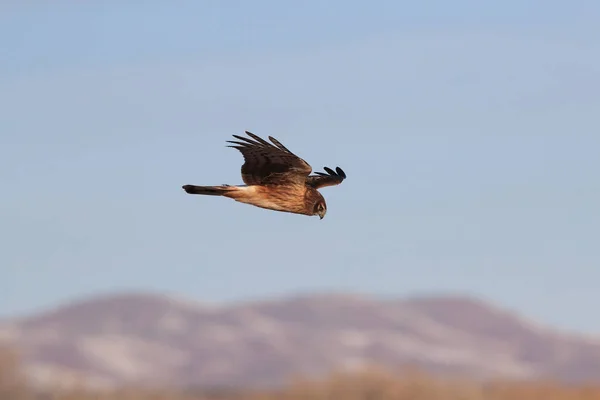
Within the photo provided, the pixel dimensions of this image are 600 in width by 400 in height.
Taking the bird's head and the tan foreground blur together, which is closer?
the bird's head

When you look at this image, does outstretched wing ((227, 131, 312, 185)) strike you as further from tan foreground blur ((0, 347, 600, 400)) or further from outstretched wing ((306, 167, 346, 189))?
tan foreground blur ((0, 347, 600, 400))

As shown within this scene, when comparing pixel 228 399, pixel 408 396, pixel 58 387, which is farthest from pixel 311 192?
pixel 228 399

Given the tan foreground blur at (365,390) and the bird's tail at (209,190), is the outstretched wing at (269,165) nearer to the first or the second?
the bird's tail at (209,190)

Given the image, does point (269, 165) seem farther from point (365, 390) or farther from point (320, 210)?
point (365, 390)

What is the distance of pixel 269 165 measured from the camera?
21000 mm

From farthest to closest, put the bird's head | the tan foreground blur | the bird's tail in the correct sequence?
the tan foreground blur, the bird's head, the bird's tail

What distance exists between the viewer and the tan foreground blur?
186ft

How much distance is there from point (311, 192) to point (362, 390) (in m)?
37.6

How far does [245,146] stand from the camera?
20844mm

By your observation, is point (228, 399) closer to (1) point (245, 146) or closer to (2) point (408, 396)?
(2) point (408, 396)

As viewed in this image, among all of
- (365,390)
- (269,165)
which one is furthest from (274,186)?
(365,390)

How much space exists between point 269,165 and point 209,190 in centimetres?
91

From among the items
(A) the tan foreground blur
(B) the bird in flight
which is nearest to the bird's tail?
(B) the bird in flight

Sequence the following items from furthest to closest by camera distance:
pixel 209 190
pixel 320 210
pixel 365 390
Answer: pixel 365 390, pixel 320 210, pixel 209 190
